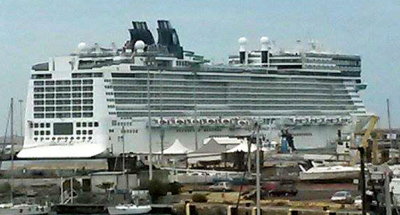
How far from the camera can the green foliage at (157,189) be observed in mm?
50131

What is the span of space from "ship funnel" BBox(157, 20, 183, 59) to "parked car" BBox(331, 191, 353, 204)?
3449 cm

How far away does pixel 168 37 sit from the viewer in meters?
79.8

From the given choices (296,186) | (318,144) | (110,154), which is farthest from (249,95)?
(296,186)

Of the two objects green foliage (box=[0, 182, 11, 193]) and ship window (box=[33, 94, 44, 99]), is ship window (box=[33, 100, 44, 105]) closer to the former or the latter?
ship window (box=[33, 94, 44, 99])

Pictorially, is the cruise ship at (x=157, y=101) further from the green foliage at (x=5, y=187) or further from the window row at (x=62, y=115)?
the green foliage at (x=5, y=187)

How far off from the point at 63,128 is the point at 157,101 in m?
5.98

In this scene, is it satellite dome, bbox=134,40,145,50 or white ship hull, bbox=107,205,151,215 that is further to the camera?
satellite dome, bbox=134,40,145,50

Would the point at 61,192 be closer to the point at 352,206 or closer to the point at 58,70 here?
the point at 352,206

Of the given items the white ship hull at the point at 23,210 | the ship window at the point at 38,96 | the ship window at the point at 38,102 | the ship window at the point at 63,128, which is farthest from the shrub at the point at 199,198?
the ship window at the point at 38,96

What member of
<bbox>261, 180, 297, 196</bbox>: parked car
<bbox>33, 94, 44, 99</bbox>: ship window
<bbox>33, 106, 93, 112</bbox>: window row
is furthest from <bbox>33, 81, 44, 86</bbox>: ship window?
<bbox>261, 180, 297, 196</bbox>: parked car

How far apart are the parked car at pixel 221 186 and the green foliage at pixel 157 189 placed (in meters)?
2.15

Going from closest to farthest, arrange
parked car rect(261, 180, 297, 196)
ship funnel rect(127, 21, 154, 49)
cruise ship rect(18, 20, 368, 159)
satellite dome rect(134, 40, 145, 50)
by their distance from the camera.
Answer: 1. parked car rect(261, 180, 297, 196)
2. cruise ship rect(18, 20, 368, 159)
3. satellite dome rect(134, 40, 145, 50)
4. ship funnel rect(127, 21, 154, 49)

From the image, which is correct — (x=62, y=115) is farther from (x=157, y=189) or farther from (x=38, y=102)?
(x=157, y=189)

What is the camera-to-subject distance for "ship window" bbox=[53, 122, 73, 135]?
72581 mm
